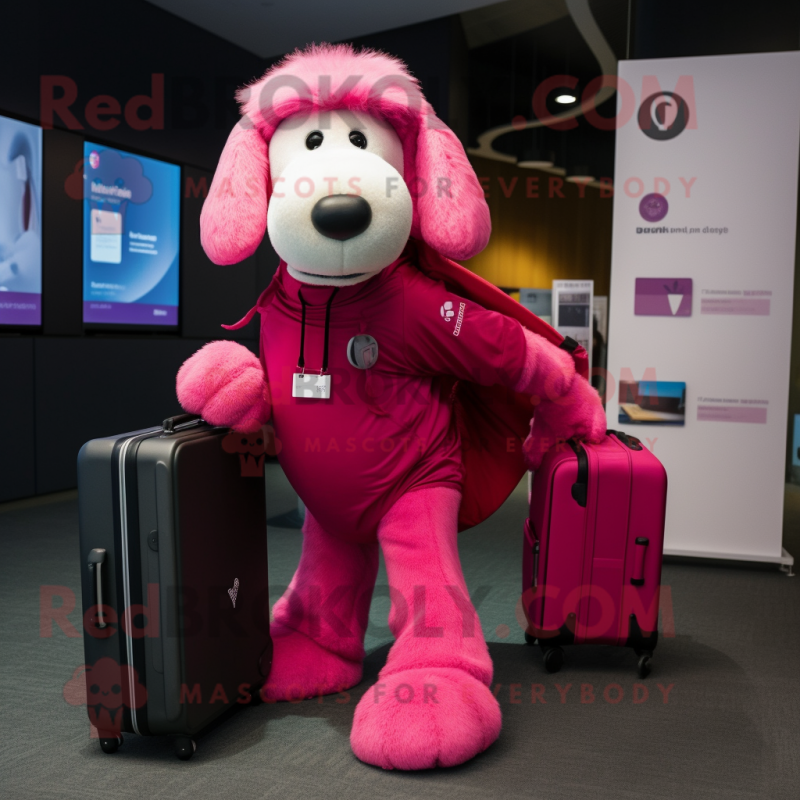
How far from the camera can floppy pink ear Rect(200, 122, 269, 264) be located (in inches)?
63.3

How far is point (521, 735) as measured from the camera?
65.8 inches

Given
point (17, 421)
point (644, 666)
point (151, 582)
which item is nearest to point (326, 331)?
point (151, 582)

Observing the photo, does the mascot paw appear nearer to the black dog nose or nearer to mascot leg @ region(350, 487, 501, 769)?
mascot leg @ region(350, 487, 501, 769)

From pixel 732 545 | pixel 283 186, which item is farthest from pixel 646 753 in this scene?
pixel 732 545

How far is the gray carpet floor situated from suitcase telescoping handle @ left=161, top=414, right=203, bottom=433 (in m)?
0.63

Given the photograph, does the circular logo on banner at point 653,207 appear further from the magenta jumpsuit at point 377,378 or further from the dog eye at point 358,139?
the dog eye at point 358,139

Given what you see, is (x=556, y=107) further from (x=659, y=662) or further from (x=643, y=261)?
(x=659, y=662)

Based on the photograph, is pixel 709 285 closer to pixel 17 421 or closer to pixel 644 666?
pixel 644 666

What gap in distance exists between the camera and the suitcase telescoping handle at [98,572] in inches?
58.9

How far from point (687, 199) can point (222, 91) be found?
144 inches

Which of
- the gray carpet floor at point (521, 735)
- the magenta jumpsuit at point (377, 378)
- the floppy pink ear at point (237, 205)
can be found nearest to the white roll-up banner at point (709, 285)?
the gray carpet floor at point (521, 735)

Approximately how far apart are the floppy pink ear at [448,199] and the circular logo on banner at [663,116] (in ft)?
5.87

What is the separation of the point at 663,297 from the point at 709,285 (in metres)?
0.18

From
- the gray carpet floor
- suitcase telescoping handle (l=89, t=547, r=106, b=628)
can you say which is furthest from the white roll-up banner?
suitcase telescoping handle (l=89, t=547, r=106, b=628)
